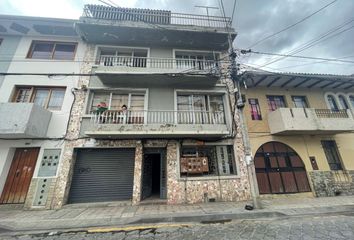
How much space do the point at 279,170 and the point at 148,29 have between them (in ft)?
38.7

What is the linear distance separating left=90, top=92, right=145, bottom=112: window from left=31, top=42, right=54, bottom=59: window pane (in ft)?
12.9

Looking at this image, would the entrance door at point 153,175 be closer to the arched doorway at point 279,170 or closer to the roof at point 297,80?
the arched doorway at point 279,170

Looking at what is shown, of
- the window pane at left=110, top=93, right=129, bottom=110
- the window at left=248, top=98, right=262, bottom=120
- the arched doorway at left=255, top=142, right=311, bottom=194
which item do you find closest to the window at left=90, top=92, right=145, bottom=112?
the window pane at left=110, top=93, right=129, bottom=110

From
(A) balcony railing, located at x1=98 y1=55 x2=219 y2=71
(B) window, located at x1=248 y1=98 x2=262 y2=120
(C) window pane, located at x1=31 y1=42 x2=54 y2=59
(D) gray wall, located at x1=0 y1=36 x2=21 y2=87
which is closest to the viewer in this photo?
(D) gray wall, located at x1=0 y1=36 x2=21 y2=87

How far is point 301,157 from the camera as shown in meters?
9.24

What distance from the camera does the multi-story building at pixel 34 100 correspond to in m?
6.71

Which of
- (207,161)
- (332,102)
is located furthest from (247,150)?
(332,102)

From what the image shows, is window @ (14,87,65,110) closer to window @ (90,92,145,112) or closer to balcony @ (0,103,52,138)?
balcony @ (0,103,52,138)

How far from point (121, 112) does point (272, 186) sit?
9515 mm

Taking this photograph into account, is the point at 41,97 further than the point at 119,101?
No

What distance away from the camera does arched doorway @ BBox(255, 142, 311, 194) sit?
859 cm

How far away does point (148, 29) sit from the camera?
9.10 metres

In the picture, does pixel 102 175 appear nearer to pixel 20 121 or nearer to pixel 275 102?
pixel 20 121

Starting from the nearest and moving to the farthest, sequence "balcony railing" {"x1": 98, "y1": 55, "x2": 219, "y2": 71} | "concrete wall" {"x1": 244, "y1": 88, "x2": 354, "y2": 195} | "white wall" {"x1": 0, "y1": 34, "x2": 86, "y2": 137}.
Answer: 1. "white wall" {"x1": 0, "y1": 34, "x2": 86, "y2": 137}
2. "balcony railing" {"x1": 98, "y1": 55, "x2": 219, "y2": 71}
3. "concrete wall" {"x1": 244, "y1": 88, "x2": 354, "y2": 195}
